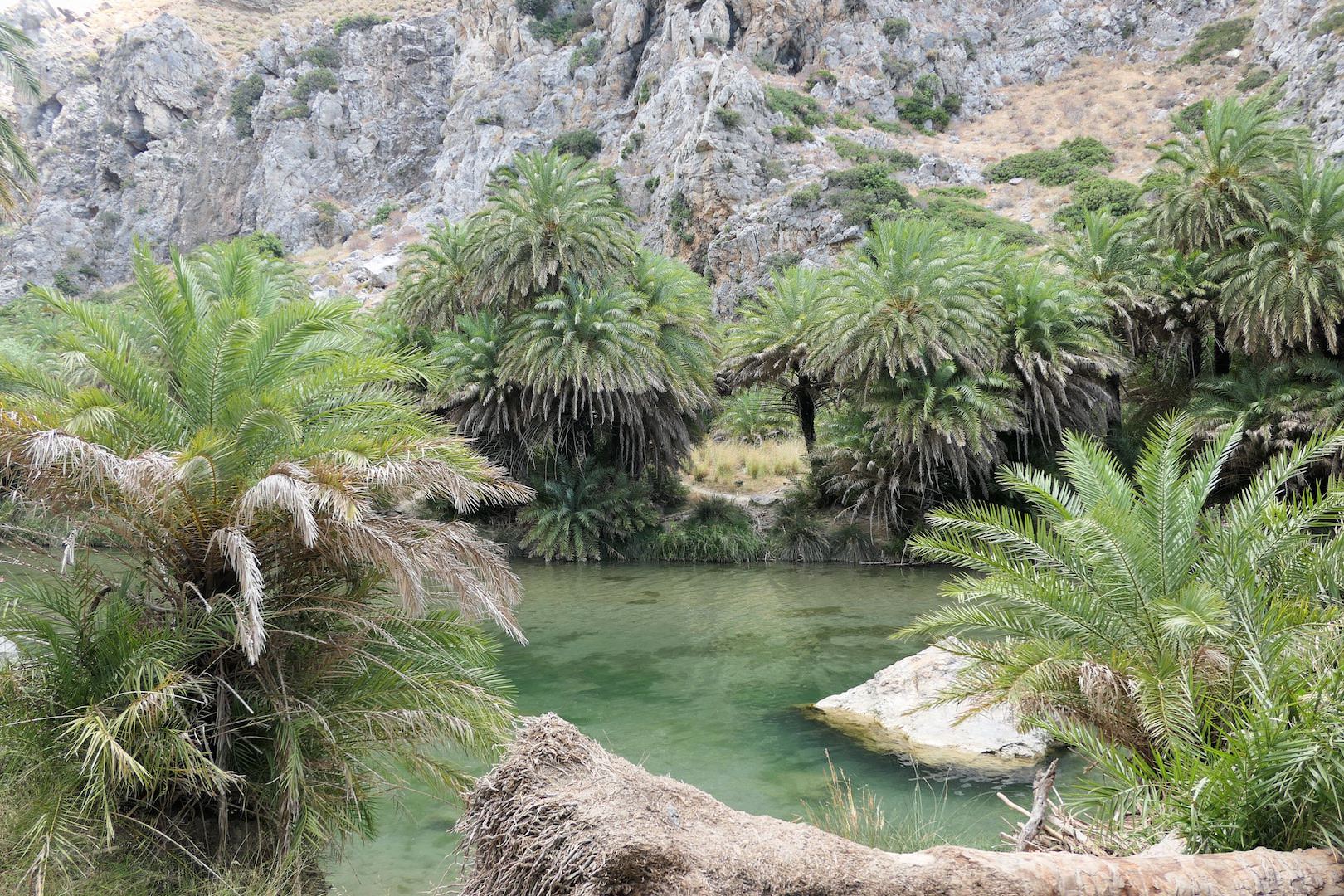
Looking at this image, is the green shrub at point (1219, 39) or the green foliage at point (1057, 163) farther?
the green shrub at point (1219, 39)

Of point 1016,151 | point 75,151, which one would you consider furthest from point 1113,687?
point 75,151

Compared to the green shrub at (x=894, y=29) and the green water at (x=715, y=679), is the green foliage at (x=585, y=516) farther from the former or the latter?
the green shrub at (x=894, y=29)

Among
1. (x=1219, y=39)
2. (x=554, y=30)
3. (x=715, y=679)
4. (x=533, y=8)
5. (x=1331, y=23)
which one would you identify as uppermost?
(x=533, y=8)

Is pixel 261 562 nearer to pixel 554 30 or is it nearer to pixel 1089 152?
pixel 1089 152

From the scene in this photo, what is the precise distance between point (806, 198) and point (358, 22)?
54.2 metres

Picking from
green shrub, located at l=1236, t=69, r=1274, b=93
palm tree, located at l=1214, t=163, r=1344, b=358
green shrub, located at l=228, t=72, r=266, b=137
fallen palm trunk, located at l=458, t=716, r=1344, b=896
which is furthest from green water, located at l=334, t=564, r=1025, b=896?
green shrub, located at l=228, t=72, r=266, b=137

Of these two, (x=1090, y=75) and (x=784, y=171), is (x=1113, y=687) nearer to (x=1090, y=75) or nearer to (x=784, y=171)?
(x=784, y=171)

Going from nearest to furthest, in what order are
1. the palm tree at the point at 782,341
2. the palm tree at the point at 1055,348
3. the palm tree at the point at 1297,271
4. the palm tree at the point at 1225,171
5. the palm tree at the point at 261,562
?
the palm tree at the point at 261,562
the palm tree at the point at 1297,271
the palm tree at the point at 1225,171
the palm tree at the point at 1055,348
the palm tree at the point at 782,341

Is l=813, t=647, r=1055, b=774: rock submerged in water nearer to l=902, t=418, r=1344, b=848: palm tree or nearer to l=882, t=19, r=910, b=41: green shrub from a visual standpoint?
l=902, t=418, r=1344, b=848: palm tree

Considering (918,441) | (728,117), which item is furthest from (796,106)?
(918,441)

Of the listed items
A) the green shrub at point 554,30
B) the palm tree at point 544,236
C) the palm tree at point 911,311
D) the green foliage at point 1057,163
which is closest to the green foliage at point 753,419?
the palm tree at point 544,236

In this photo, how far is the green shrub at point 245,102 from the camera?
228 feet

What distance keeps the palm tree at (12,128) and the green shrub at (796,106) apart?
1521 inches

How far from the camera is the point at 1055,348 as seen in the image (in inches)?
742
